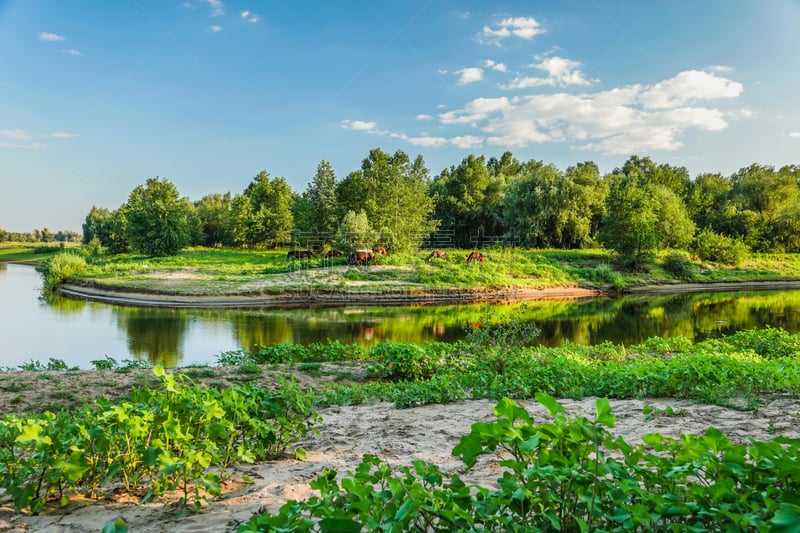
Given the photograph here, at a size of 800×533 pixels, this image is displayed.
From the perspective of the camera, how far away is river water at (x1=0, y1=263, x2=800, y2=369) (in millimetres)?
13930

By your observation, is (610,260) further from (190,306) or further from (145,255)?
(145,255)

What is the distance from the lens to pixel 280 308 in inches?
908

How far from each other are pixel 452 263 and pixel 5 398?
28.7m

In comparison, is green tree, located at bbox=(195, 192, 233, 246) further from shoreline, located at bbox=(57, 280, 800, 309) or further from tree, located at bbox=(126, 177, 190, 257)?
shoreline, located at bbox=(57, 280, 800, 309)

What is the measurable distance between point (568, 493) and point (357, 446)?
2.76 m

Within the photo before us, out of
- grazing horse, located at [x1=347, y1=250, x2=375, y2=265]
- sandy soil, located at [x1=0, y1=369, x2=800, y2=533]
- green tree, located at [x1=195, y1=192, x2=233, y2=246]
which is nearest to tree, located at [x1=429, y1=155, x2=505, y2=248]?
grazing horse, located at [x1=347, y1=250, x2=375, y2=265]

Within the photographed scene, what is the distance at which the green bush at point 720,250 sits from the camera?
40.9 m

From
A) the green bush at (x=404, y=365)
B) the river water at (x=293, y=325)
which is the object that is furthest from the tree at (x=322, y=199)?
the green bush at (x=404, y=365)

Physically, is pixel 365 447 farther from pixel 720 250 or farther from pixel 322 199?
pixel 720 250

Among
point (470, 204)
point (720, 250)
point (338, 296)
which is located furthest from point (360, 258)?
point (720, 250)

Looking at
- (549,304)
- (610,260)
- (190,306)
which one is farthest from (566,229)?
(190,306)

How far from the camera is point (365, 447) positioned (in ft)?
14.5

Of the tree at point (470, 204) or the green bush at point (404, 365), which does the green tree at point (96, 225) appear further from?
the green bush at point (404, 365)

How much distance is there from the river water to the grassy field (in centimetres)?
386
